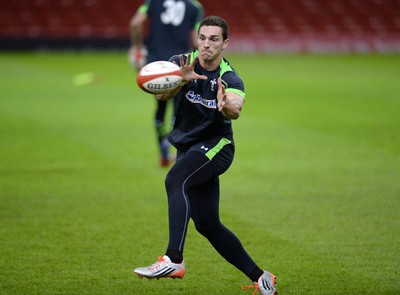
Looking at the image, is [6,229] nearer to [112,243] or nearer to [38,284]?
[112,243]

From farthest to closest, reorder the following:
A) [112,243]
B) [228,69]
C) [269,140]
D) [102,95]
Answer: [102,95] → [269,140] → [112,243] → [228,69]

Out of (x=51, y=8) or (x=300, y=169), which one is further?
(x=51, y=8)

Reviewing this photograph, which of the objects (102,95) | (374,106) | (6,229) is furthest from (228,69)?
(102,95)

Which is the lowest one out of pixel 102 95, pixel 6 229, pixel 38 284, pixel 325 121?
pixel 102 95

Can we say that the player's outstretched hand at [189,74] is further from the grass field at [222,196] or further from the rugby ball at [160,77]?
the grass field at [222,196]

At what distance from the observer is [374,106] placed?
18.6 m

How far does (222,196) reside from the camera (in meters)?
10.1

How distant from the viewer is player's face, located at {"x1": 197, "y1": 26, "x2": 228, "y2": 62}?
604cm

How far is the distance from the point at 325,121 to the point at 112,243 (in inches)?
366

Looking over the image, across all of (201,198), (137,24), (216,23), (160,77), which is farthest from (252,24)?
(160,77)

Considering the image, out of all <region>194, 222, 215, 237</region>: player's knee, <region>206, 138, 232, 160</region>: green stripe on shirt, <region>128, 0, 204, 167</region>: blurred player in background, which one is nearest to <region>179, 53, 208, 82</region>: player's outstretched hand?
<region>206, 138, 232, 160</region>: green stripe on shirt

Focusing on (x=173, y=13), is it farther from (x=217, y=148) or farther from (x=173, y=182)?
(x=173, y=182)

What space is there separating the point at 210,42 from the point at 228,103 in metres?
0.61

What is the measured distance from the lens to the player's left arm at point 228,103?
223 inches
